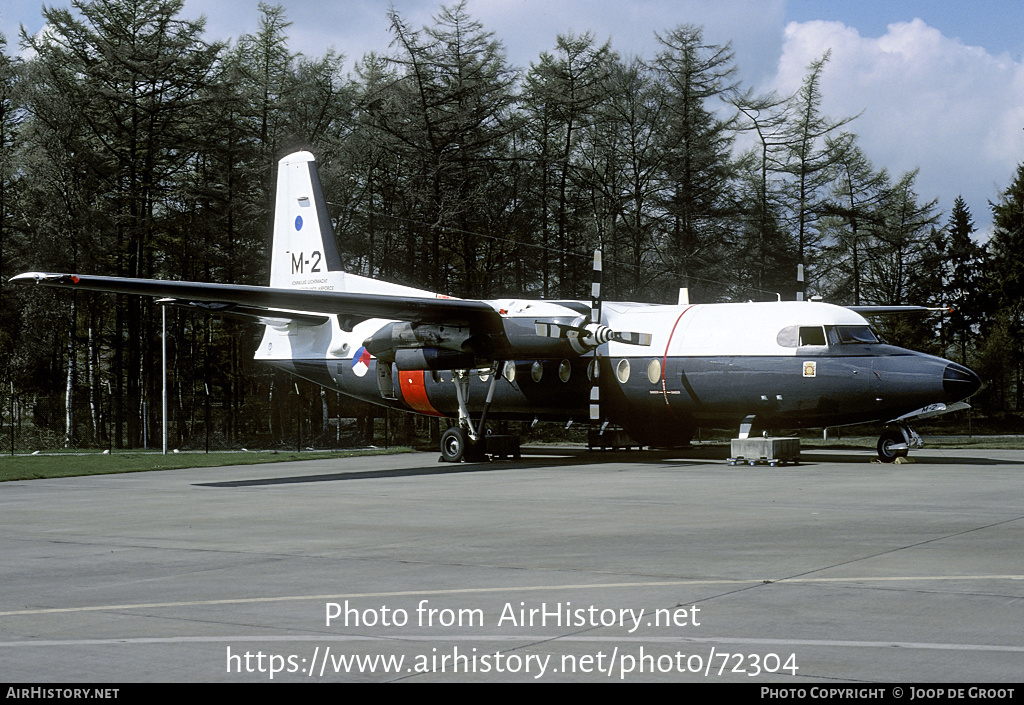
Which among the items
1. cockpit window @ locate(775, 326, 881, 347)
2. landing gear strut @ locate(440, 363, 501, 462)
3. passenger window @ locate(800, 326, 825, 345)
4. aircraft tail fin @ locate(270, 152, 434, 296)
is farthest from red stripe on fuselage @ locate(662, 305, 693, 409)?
aircraft tail fin @ locate(270, 152, 434, 296)

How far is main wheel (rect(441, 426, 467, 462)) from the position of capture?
25781 mm

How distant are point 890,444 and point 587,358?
7076 millimetres

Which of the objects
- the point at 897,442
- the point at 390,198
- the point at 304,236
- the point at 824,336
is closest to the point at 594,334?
the point at 824,336

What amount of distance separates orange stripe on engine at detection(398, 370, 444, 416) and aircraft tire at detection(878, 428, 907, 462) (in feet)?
38.5

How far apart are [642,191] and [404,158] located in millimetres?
10959

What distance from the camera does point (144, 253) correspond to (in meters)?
46.0

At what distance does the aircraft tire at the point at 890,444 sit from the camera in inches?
895

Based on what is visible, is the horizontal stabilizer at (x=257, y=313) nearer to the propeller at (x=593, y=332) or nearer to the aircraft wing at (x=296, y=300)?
the aircraft wing at (x=296, y=300)

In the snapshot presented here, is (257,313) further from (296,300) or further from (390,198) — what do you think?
(390,198)

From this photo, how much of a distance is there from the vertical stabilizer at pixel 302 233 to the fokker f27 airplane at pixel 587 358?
64mm

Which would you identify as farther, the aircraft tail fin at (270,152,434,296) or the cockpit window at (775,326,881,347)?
the aircraft tail fin at (270,152,434,296)

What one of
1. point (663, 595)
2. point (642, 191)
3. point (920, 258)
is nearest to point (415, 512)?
point (663, 595)

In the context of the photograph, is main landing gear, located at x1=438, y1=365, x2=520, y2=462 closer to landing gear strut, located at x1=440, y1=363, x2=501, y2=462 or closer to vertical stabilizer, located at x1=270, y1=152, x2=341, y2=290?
landing gear strut, located at x1=440, y1=363, x2=501, y2=462
